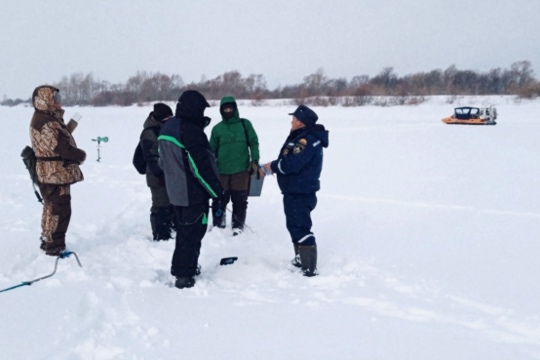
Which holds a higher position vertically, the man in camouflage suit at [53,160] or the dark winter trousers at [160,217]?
the man in camouflage suit at [53,160]

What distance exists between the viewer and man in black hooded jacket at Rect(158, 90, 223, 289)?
3334mm

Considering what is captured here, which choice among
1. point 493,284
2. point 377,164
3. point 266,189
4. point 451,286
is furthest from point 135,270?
point 377,164

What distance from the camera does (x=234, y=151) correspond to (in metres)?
4.88

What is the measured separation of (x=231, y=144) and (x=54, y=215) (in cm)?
195

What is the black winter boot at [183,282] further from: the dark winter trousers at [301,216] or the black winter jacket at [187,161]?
the dark winter trousers at [301,216]

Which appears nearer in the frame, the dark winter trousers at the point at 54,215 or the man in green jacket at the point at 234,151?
the dark winter trousers at the point at 54,215

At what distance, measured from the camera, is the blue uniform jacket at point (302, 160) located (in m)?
3.67

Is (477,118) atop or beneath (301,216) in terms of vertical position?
atop

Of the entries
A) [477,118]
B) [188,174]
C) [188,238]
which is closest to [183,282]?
[188,238]

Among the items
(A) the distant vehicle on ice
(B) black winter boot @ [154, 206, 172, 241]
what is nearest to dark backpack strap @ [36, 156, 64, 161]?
(B) black winter boot @ [154, 206, 172, 241]

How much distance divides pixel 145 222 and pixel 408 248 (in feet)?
10.5

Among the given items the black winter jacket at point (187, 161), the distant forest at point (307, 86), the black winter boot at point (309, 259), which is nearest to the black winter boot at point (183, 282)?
the black winter jacket at point (187, 161)

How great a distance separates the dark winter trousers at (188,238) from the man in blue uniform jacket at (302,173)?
0.77 meters

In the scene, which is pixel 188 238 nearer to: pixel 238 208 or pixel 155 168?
pixel 155 168
